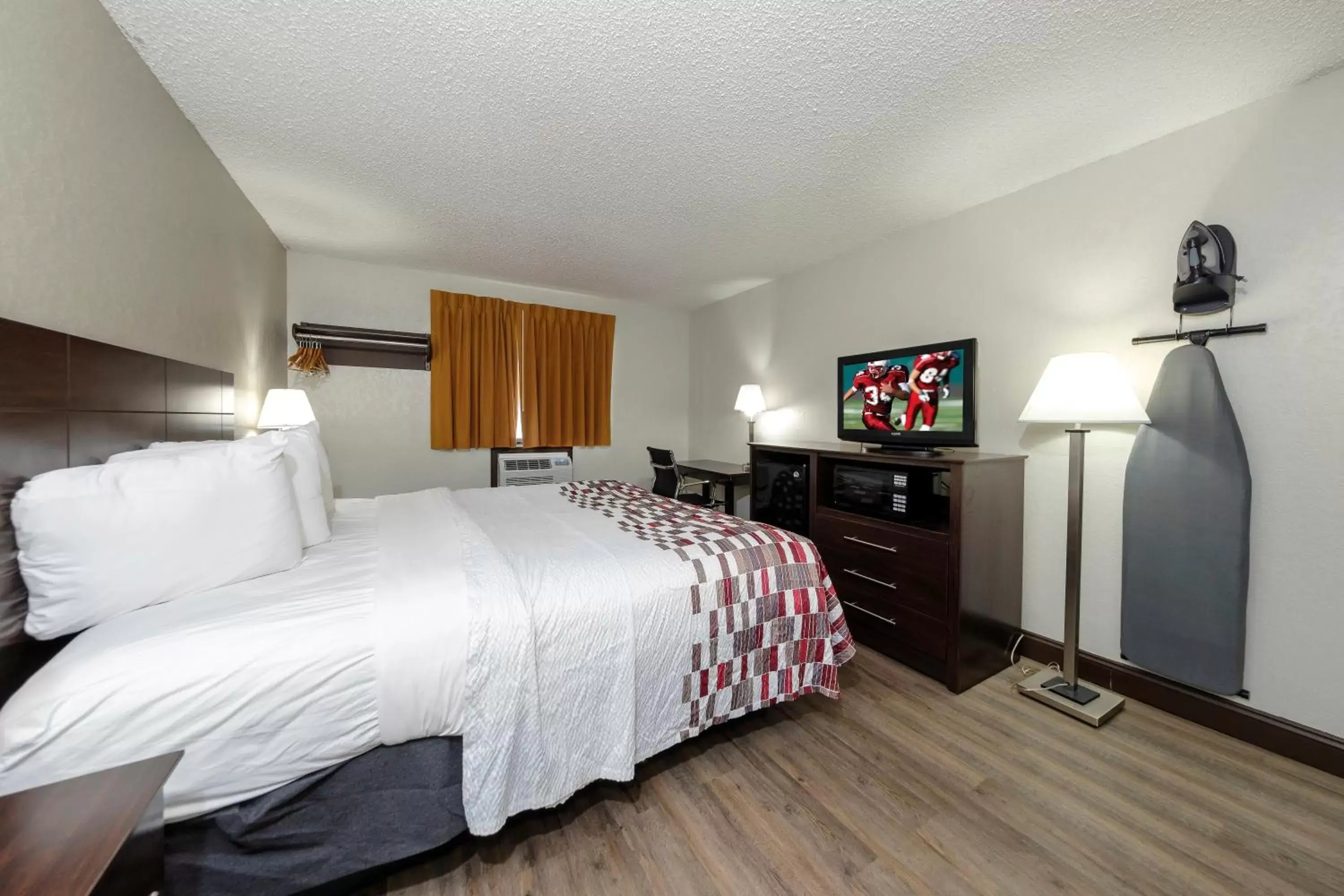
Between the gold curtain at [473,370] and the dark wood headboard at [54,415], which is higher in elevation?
the gold curtain at [473,370]

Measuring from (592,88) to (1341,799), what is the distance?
345 cm

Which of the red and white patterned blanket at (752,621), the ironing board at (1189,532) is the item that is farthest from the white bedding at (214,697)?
the ironing board at (1189,532)

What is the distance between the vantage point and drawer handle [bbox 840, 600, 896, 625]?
93.6 inches

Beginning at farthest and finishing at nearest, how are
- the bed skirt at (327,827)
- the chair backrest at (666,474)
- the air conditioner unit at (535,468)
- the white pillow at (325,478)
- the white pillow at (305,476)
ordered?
the air conditioner unit at (535,468)
the chair backrest at (666,474)
the white pillow at (325,478)
the white pillow at (305,476)
the bed skirt at (327,827)

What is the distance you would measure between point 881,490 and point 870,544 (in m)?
0.29

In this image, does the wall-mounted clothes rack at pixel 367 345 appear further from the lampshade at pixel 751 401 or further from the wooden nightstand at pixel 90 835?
the wooden nightstand at pixel 90 835

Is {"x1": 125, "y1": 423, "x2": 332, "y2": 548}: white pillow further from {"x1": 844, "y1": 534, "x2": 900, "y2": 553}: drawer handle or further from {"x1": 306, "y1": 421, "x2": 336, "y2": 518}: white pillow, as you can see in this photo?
{"x1": 844, "y1": 534, "x2": 900, "y2": 553}: drawer handle

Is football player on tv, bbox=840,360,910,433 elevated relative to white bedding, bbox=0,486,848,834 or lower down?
elevated

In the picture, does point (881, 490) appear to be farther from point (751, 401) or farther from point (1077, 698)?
point (751, 401)

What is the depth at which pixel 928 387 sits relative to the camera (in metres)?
2.60

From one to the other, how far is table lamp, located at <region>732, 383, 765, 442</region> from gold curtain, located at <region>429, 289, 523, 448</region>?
2008 millimetres

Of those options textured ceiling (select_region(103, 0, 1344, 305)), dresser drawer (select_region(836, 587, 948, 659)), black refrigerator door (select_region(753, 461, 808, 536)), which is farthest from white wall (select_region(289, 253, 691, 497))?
dresser drawer (select_region(836, 587, 948, 659))

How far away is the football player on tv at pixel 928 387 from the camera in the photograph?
2527 millimetres

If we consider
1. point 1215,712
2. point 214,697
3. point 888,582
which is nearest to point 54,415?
point 214,697
